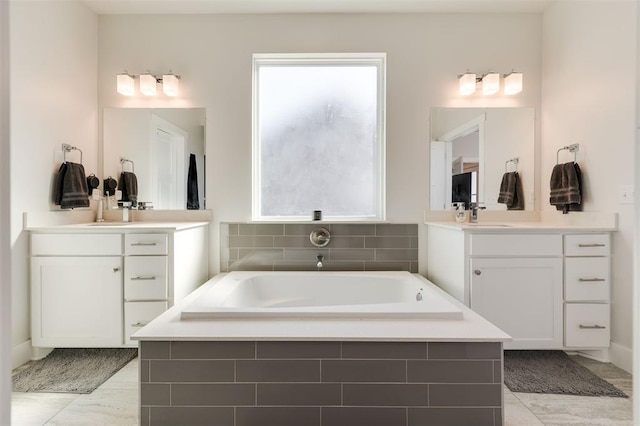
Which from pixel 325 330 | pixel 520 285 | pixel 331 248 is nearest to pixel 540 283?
pixel 520 285

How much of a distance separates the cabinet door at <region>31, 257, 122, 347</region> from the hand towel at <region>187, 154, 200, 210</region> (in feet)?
2.76

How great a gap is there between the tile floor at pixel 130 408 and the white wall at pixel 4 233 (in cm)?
145

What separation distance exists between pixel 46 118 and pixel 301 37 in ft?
6.28

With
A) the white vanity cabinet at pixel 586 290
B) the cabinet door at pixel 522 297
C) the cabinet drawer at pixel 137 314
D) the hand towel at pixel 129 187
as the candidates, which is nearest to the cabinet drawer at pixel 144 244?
the cabinet drawer at pixel 137 314

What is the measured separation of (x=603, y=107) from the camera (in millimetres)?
2445

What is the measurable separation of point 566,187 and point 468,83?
3.45 ft

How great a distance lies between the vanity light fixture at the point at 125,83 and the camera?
2945 mm

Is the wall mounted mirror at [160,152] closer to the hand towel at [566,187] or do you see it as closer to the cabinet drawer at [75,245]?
the cabinet drawer at [75,245]

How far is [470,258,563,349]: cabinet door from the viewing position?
7.68 ft

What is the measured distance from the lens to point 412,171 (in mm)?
3012

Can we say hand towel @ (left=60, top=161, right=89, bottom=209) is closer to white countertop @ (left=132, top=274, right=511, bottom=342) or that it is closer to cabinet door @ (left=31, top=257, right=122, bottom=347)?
cabinet door @ (left=31, top=257, right=122, bottom=347)

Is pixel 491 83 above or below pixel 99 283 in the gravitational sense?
above

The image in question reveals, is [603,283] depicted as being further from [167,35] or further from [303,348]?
[167,35]

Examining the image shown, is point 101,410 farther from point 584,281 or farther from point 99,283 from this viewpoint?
point 584,281
